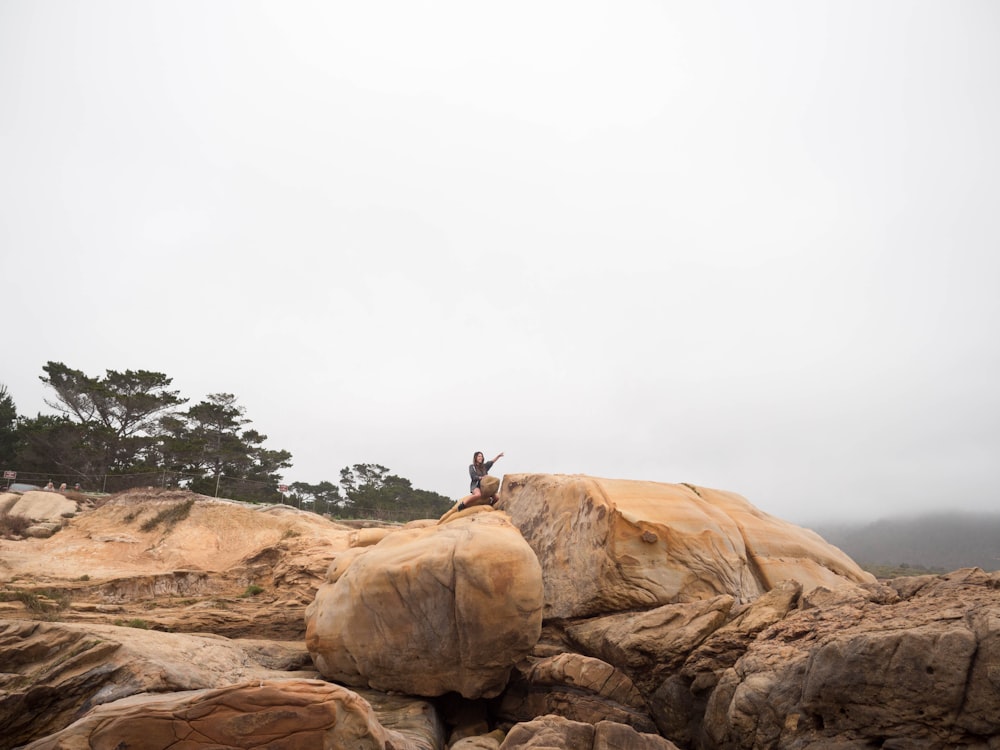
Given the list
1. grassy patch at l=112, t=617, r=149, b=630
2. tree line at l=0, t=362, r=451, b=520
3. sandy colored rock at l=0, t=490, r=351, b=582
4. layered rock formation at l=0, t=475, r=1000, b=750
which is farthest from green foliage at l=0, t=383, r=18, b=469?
grassy patch at l=112, t=617, r=149, b=630

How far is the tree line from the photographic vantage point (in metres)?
39.8

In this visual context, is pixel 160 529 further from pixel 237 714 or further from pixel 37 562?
pixel 237 714

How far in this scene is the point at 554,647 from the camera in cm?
1070

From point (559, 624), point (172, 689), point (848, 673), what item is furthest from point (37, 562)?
point (848, 673)

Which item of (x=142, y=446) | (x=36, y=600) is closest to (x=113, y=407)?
(x=142, y=446)

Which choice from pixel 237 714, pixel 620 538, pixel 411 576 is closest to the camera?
pixel 237 714

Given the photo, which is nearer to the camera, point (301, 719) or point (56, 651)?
point (301, 719)

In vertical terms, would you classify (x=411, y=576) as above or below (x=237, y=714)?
above

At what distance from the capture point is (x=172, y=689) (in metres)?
7.67

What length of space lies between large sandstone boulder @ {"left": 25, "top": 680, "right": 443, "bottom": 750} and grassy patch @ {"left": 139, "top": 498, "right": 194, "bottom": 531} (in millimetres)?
19014

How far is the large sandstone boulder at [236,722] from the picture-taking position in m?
5.58

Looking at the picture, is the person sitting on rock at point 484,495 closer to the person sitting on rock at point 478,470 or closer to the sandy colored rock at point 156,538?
the person sitting on rock at point 478,470

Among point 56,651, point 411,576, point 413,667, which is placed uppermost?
point 411,576

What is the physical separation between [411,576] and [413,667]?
1.52 m
